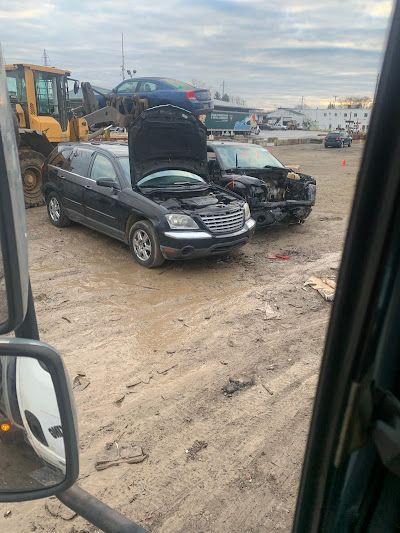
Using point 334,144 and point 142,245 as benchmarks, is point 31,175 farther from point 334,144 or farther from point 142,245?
point 334,144

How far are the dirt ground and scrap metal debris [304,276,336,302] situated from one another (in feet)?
0.43

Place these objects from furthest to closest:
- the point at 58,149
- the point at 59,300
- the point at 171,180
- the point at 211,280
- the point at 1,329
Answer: the point at 58,149 → the point at 171,180 → the point at 211,280 → the point at 59,300 → the point at 1,329

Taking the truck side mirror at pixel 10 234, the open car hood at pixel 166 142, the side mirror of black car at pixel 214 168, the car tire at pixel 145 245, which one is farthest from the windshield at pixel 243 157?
the truck side mirror at pixel 10 234

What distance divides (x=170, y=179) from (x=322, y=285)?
10.5ft

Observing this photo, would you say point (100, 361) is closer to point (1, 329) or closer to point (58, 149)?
point (1, 329)

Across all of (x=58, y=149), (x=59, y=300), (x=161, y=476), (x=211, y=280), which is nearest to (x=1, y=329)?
(x=161, y=476)

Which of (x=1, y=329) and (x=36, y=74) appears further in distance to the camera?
(x=36, y=74)

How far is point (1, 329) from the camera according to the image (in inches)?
46.7

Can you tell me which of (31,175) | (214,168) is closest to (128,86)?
(31,175)

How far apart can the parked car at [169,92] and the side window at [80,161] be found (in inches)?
340

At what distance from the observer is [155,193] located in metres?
7.07

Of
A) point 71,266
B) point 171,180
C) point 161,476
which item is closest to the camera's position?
point 161,476

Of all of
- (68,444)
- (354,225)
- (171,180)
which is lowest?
(171,180)

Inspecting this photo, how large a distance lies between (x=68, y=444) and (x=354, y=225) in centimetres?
102
